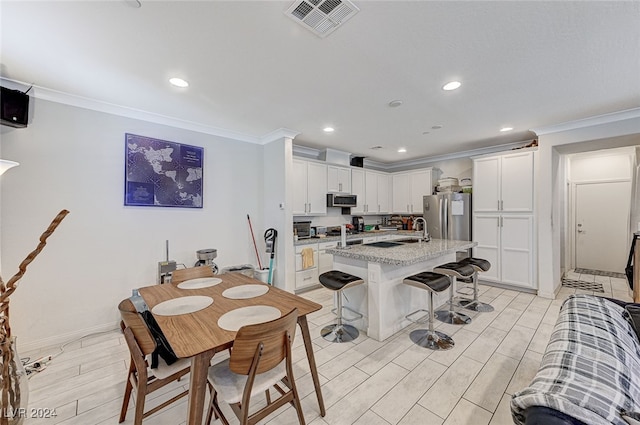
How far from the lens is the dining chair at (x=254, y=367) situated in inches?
48.9

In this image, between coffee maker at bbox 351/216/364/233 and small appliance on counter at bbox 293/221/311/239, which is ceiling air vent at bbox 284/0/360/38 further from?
coffee maker at bbox 351/216/364/233

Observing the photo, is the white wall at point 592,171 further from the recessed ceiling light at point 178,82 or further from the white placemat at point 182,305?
the recessed ceiling light at point 178,82

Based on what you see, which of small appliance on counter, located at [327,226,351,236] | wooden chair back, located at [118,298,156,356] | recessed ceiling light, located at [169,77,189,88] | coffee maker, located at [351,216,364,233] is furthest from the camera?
coffee maker, located at [351,216,364,233]

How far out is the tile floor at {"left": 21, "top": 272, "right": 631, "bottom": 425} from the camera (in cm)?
172

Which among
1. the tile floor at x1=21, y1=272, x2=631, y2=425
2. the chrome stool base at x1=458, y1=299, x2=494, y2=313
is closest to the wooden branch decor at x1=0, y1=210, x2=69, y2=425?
the tile floor at x1=21, y1=272, x2=631, y2=425

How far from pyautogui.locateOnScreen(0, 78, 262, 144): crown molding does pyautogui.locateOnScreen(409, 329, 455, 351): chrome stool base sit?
147 inches

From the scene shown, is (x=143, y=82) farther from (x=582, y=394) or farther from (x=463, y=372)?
(x=463, y=372)

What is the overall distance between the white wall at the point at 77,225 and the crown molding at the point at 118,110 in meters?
0.06

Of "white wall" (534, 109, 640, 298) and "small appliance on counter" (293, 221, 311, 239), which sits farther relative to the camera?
"small appliance on counter" (293, 221, 311, 239)

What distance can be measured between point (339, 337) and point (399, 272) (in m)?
0.99

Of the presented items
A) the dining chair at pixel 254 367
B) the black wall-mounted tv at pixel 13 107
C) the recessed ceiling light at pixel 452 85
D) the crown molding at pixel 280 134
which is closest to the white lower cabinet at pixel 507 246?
the recessed ceiling light at pixel 452 85

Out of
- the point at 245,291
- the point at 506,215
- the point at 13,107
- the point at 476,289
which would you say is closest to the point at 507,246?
the point at 506,215

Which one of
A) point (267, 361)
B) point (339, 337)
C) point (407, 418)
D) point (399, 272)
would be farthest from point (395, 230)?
point (267, 361)

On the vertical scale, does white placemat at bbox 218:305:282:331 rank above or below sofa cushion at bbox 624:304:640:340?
above
